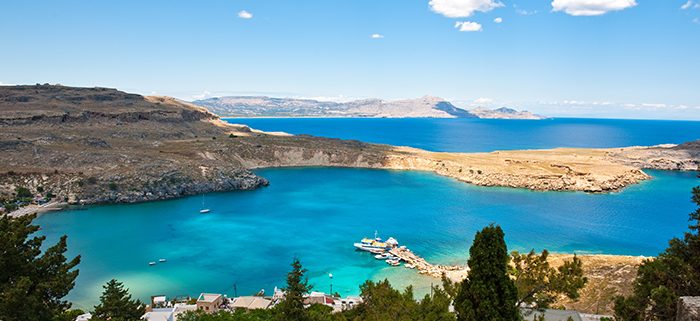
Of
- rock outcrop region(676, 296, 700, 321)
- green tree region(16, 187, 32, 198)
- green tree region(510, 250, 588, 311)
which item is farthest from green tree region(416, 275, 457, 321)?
green tree region(16, 187, 32, 198)

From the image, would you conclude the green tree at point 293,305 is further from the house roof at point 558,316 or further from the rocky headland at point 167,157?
the rocky headland at point 167,157

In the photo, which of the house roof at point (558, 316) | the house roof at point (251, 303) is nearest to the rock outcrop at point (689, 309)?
the house roof at point (558, 316)

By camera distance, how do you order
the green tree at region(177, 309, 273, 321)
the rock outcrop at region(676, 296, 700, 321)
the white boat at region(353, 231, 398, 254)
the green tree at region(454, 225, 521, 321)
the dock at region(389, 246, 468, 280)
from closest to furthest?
the rock outcrop at region(676, 296, 700, 321) < the green tree at region(454, 225, 521, 321) < the green tree at region(177, 309, 273, 321) < the dock at region(389, 246, 468, 280) < the white boat at region(353, 231, 398, 254)

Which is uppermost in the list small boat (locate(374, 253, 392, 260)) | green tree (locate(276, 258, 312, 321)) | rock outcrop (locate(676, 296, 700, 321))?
rock outcrop (locate(676, 296, 700, 321))

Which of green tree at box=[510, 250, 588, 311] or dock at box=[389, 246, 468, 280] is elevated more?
green tree at box=[510, 250, 588, 311]

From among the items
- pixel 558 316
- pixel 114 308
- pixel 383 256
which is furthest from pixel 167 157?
pixel 558 316

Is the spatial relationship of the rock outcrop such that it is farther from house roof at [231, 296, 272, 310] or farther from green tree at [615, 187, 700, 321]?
house roof at [231, 296, 272, 310]
